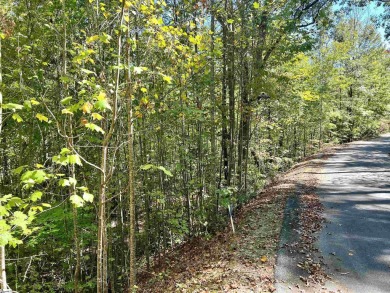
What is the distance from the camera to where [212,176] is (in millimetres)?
7059

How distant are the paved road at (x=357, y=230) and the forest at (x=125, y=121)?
2314mm

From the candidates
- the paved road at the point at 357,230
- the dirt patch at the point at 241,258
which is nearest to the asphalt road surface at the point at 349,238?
the paved road at the point at 357,230

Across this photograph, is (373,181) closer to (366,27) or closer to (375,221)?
(375,221)

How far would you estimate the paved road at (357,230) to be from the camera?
4578 millimetres

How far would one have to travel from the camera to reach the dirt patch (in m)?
4.59

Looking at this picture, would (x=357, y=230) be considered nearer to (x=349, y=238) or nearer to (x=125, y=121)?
(x=349, y=238)

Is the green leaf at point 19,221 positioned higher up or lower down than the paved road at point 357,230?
higher up

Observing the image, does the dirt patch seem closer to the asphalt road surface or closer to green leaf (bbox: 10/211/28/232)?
the asphalt road surface

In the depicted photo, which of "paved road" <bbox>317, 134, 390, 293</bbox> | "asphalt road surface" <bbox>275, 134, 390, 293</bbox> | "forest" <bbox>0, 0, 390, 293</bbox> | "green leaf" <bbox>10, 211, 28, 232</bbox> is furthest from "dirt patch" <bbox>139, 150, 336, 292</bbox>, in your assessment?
"green leaf" <bbox>10, 211, 28, 232</bbox>

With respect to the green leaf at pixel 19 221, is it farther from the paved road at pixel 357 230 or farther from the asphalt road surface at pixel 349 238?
the paved road at pixel 357 230

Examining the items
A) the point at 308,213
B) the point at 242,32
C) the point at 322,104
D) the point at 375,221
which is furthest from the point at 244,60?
the point at 322,104

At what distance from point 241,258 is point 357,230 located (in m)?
3.03

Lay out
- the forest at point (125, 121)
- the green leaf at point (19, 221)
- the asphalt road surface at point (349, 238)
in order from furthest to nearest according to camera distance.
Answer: the asphalt road surface at point (349, 238)
the forest at point (125, 121)
the green leaf at point (19, 221)

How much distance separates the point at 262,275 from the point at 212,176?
2.85m
